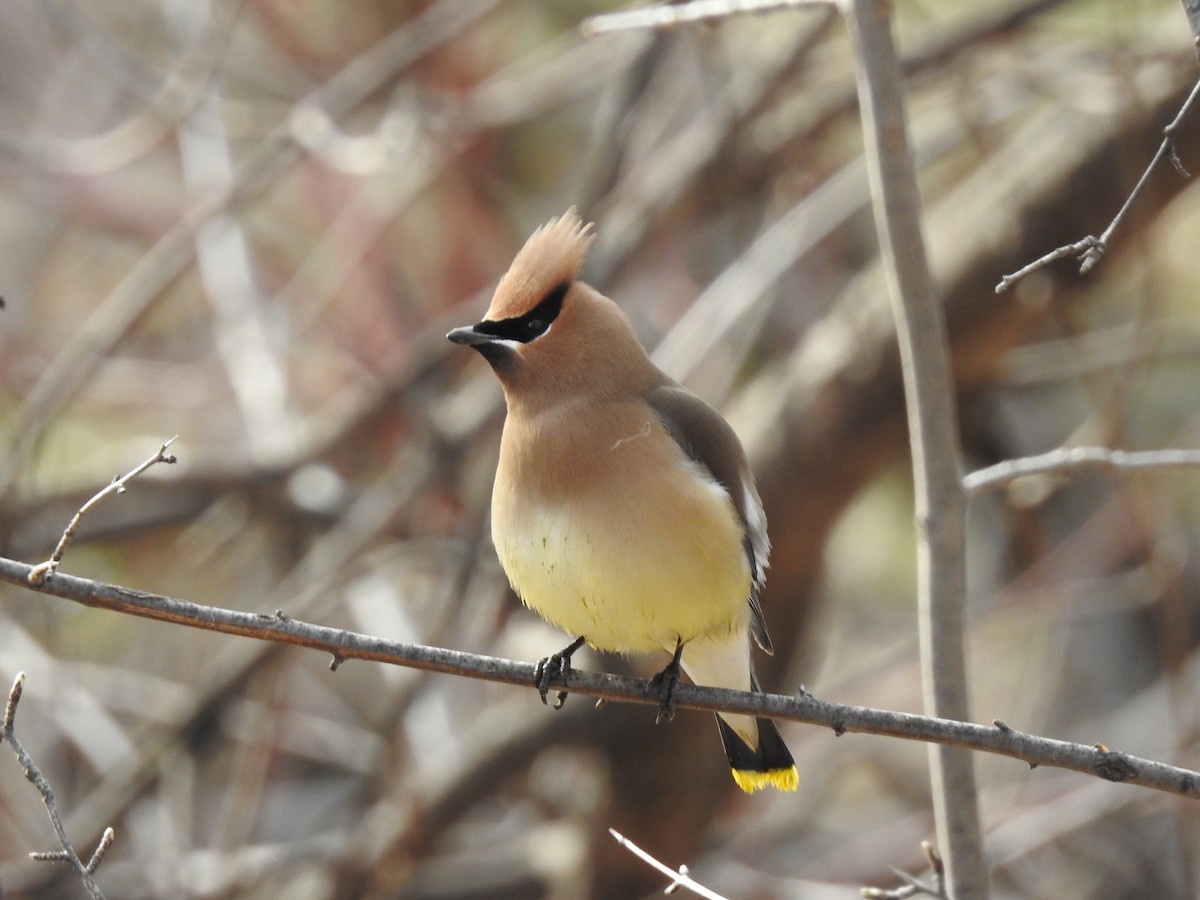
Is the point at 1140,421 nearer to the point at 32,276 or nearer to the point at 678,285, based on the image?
the point at 678,285

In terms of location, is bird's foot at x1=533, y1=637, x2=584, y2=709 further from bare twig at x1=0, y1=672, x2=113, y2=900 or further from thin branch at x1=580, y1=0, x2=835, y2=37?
thin branch at x1=580, y1=0, x2=835, y2=37

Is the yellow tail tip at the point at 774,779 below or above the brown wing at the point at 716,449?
below

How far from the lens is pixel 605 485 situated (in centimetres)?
304

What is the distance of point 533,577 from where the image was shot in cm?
305

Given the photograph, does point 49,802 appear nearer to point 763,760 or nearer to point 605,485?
point 605,485

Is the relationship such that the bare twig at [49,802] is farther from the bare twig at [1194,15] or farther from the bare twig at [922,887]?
the bare twig at [1194,15]

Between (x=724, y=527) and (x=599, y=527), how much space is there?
29cm

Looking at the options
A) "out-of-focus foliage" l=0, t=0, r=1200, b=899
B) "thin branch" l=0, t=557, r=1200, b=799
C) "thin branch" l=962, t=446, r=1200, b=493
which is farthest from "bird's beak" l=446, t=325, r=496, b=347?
"out-of-focus foliage" l=0, t=0, r=1200, b=899

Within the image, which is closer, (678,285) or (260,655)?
(260,655)

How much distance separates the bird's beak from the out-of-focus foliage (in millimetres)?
1890

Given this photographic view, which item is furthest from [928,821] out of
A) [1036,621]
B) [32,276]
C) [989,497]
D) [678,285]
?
[32,276]

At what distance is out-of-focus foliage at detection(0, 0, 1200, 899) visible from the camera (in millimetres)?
5047

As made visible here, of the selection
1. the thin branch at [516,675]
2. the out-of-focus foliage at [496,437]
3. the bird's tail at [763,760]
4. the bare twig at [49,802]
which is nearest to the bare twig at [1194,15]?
the thin branch at [516,675]

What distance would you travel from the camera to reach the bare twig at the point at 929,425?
9.26ft
